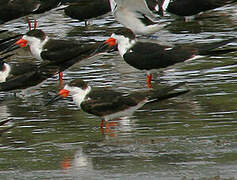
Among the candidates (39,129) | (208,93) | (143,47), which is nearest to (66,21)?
(143,47)

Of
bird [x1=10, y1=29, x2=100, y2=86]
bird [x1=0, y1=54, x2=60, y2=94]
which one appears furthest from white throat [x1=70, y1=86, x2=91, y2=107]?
bird [x1=10, y1=29, x2=100, y2=86]

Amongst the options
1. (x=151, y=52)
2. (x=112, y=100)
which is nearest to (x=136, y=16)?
(x=151, y=52)

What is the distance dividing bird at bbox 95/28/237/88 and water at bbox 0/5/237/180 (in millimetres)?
249

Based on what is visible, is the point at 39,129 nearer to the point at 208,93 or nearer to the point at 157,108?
the point at 157,108

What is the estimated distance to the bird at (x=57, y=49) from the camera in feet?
37.4

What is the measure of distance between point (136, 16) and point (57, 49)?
2485mm

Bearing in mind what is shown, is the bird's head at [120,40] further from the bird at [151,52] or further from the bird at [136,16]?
the bird at [136,16]

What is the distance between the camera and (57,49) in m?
11.8

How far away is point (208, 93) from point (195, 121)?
1489mm

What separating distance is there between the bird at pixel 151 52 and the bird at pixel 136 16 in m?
2.63

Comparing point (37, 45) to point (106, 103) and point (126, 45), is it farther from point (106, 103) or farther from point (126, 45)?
point (106, 103)

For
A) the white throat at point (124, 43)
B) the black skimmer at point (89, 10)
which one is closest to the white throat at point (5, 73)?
the white throat at point (124, 43)

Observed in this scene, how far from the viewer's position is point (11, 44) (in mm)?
12328

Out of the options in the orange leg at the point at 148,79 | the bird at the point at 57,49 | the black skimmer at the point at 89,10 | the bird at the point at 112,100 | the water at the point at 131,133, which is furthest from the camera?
the black skimmer at the point at 89,10
